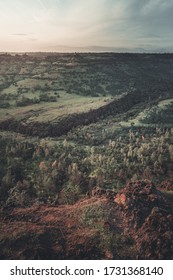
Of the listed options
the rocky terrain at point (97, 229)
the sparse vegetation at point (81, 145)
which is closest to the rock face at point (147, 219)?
the rocky terrain at point (97, 229)

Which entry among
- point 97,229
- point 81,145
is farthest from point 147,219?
point 81,145

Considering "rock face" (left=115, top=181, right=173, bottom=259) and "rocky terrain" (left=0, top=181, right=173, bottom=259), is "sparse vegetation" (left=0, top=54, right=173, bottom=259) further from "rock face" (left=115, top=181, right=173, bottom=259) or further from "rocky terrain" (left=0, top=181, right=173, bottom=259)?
"rock face" (left=115, top=181, right=173, bottom=259)

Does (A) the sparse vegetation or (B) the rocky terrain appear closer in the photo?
(B) the rocky terrain

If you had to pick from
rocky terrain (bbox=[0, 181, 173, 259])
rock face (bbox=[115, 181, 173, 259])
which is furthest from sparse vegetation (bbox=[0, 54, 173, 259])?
rock face (bbox=[115, 181, 173, 259])

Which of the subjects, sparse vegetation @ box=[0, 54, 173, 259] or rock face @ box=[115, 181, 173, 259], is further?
sparse vegetation @ box=[0, 54, 173, 259]

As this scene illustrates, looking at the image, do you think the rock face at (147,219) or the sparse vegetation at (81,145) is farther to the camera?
the sparse vegetation at (81,145)

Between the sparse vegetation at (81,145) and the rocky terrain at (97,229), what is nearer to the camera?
the rocky terrain at (97,229)

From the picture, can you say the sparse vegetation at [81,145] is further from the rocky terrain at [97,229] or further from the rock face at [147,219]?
the rock face at [147,219]
